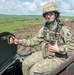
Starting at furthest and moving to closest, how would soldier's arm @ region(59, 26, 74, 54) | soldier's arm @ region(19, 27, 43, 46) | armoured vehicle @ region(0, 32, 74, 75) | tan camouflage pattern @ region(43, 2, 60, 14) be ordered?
soldier's arm @ region(19, 27, 43, 46), tan camouflage pattern @ region(43, 2, 60, 14), armoured vehicle @ region(0, 32, 74, 75), soldier's arm @ region(59, 26, 74, 54)

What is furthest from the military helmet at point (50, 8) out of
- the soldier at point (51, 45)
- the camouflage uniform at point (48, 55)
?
the camouflage uniform at point (48, 55)

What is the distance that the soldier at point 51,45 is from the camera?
194 inches

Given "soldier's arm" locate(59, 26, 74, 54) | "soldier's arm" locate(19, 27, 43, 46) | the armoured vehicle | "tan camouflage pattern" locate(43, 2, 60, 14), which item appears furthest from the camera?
"soldier's arm" locate(19, 27, 43, 46)

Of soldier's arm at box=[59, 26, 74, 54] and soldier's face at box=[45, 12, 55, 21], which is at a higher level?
soldier's face at box=[45, 12, 55, 21]

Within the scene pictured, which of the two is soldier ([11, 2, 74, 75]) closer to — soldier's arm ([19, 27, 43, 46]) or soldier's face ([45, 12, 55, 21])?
soldier's face ([45, 12, 55, 21])

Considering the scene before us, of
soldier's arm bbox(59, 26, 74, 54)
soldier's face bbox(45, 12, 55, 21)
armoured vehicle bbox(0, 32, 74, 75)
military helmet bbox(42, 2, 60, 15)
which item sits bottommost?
armoured vehicle bbox(0, 32, 74, 75)

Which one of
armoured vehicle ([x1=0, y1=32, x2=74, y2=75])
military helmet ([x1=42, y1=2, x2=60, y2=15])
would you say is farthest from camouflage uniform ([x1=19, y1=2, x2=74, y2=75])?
armoured vehicle ([x1=0, y1=32, x2=74, y2=75])

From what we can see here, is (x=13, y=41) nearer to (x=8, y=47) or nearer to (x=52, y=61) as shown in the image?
(x=8, y=47)

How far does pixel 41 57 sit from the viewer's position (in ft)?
17.7

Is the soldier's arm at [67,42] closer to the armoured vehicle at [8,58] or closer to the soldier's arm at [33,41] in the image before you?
the soldier's arm at [33,41]

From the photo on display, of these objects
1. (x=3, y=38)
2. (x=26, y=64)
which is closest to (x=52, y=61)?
(x=26, y=64)

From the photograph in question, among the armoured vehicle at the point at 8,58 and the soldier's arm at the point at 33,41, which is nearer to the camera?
the armoured vehicle at the point at 8,58

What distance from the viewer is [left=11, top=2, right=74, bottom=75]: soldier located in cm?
493

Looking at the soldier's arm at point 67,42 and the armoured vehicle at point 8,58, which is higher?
the soldier's arm at point 67,42
